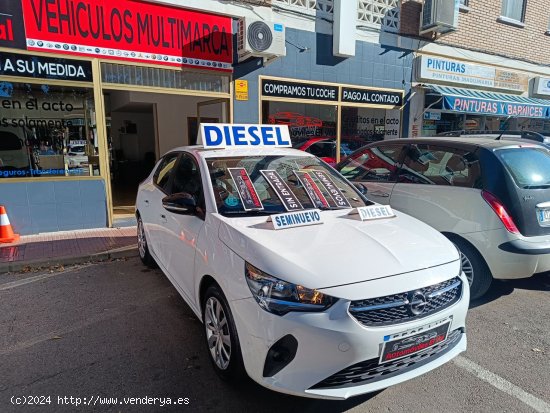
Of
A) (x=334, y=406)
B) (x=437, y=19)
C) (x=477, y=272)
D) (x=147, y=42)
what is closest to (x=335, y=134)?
(x=437, y=19)

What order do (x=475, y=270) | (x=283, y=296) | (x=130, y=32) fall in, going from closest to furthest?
(x=283, y=296) < (x=475, y=270) < (x=130, y=32)

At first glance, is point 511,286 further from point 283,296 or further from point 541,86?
point 541,86

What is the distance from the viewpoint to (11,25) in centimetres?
581

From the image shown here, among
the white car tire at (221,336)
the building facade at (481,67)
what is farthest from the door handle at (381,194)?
the building facade at (481,67)

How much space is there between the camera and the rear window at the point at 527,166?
3748mm

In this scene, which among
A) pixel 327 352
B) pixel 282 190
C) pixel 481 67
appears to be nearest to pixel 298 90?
pixel 282 190

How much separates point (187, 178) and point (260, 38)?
4.61 metres

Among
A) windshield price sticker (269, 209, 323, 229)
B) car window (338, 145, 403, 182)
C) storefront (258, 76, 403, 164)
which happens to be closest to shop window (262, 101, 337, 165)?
storefront (258, 76, 403, 164)

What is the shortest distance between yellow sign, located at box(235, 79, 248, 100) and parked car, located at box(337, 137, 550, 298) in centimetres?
439

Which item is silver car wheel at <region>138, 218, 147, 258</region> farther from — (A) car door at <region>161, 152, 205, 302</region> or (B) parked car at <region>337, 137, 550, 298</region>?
(B) parked car at <region>337, 137, 550, 298</region>

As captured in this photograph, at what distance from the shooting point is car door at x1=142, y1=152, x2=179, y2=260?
13.1 feet

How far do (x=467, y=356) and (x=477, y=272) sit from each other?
112cm

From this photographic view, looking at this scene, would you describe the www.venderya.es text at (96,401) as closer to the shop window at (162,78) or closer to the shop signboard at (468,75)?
the shop window at (162,78)

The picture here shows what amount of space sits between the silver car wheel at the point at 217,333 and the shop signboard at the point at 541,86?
15.0 meters
